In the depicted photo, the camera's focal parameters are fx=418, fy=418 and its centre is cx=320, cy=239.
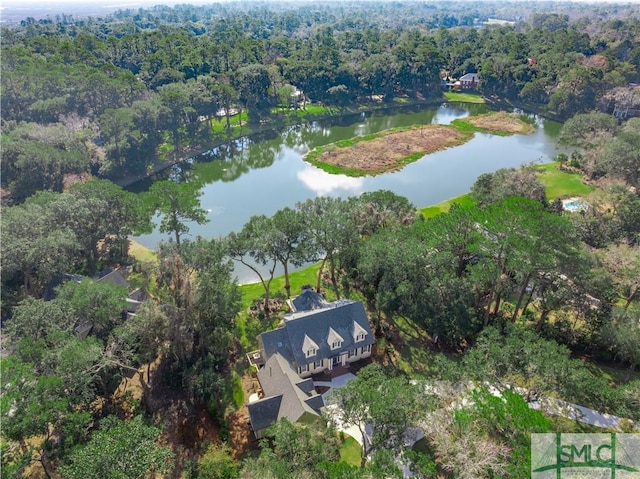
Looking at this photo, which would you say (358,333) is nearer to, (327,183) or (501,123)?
(327,183)

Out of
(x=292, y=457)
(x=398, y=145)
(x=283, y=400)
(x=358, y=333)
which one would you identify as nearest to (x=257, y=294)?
(x=358, y=333)

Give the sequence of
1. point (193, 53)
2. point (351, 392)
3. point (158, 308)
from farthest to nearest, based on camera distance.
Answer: point (193, 53) → point (158, 308) → point (351, 392)

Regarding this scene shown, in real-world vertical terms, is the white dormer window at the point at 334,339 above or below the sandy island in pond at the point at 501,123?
above

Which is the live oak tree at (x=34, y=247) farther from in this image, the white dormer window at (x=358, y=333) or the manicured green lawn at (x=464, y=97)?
the manicured green lawn at (x=464, y=97)

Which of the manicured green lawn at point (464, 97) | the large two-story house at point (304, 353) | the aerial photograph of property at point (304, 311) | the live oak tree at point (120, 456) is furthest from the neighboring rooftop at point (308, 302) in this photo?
the manicured green lawn at point (464, 97)

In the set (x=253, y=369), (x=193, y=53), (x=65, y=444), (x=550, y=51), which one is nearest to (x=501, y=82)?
(x=550, y=51)

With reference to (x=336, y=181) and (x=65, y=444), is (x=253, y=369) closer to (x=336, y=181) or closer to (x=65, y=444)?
(x=65, y=444)
